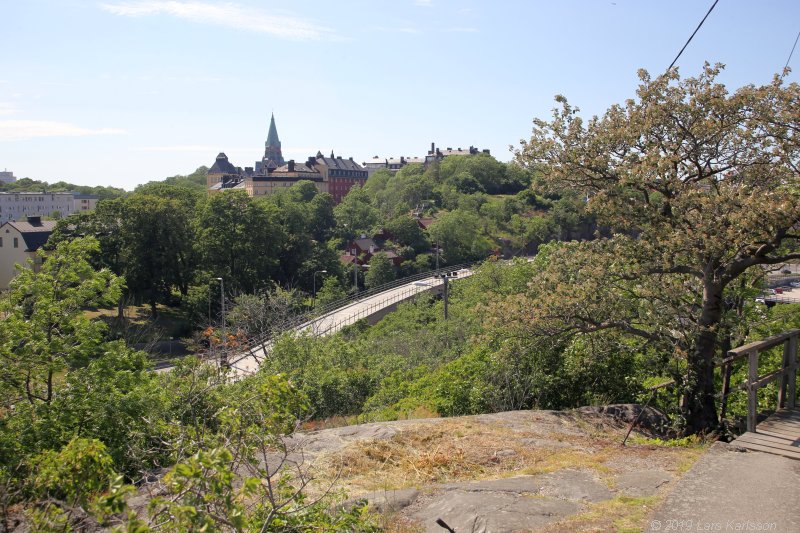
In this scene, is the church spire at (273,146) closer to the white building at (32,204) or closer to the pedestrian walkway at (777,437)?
the white building at (32,204)

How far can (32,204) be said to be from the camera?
125438mm

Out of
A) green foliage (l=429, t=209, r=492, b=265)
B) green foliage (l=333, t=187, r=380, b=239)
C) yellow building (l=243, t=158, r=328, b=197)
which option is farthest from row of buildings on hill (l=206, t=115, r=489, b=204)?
green foliage (l=429, t=209, r=492, b=265)

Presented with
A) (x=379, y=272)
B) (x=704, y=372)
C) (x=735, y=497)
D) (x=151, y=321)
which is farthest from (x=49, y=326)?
(x=379, y=272)

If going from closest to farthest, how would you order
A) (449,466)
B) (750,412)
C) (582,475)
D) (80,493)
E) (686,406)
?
(80,493)
(582,475)
(449,466)
(750,412)
(686,406)

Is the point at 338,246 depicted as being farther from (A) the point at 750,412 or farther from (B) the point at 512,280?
(A) the point at 750,412

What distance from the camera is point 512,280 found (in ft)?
89.9

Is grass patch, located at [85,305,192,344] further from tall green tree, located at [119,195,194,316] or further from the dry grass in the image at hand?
the dry grass

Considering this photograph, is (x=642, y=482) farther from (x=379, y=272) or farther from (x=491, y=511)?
(x=379, y=272)

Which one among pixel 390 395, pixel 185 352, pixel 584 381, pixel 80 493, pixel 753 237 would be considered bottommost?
pixel 185 352

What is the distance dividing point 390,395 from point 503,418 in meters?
6.44

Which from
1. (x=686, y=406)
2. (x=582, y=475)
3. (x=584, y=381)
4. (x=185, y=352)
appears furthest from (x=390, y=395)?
(x=185, y=352)

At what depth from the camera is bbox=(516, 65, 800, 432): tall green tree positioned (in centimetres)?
902

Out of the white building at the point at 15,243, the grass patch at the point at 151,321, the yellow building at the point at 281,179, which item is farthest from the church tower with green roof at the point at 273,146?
the grass patch at the point at 151,321

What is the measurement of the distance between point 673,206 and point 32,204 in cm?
13882
